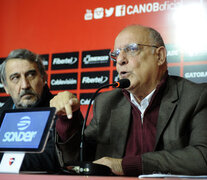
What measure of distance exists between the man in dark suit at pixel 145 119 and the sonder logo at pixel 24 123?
177mm

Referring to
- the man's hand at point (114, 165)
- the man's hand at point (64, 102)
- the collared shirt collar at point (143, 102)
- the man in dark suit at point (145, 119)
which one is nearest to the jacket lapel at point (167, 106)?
the man in dark suit at point (145, 119)

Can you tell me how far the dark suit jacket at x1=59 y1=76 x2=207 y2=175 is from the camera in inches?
53.8

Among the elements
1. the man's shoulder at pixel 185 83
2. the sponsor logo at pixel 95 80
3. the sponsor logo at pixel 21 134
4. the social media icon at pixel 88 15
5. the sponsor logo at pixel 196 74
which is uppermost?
the social media icon at pixel 88 15

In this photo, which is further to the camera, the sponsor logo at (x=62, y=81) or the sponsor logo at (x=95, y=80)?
the sponsor logo at (x=62, y=81)

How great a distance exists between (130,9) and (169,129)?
1.42m

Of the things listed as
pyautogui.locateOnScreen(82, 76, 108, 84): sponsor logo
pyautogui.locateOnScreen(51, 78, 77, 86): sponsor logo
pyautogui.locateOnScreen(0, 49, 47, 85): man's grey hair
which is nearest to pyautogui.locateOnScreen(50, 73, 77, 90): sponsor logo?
pyautogui.locateOnScreen(51, 78, 77, 86): sponsor logo

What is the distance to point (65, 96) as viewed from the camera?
4.59 ft

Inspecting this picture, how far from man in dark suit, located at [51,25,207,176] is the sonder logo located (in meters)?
0.18

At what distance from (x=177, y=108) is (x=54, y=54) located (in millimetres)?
1603

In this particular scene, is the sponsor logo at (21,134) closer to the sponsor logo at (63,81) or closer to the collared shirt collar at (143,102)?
the collared shirt collar at (143,102)

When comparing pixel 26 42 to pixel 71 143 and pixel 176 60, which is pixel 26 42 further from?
pixel 71 143

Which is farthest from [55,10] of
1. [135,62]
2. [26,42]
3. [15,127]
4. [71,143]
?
[15,127]

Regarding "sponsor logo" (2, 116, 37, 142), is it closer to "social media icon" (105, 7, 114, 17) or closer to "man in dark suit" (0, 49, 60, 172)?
"man in dark suit" (0, 49, 60, 172)

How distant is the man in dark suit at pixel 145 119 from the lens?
1.37 metres
